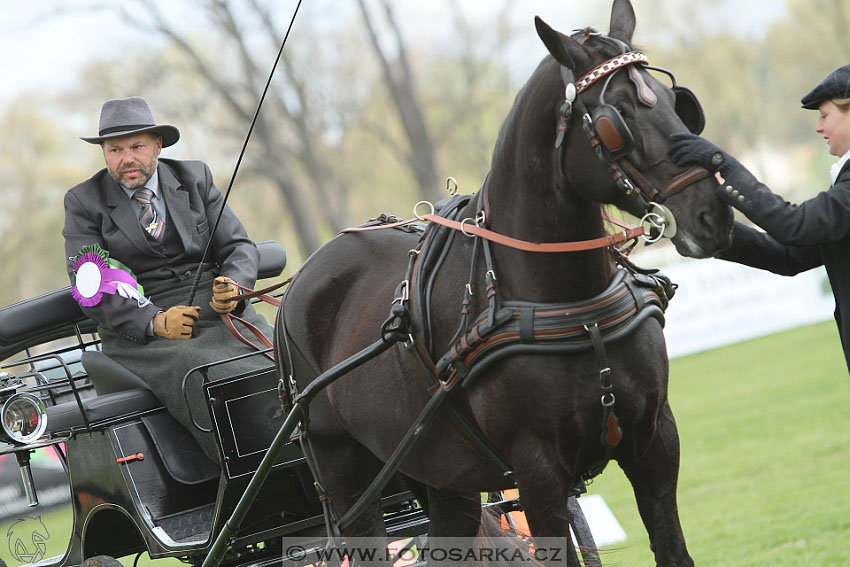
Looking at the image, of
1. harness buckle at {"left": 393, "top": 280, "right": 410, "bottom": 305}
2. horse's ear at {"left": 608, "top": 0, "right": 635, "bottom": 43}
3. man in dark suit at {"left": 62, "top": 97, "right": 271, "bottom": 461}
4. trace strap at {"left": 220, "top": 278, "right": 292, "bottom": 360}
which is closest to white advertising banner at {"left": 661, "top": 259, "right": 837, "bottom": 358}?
trace strap at {"left": 220, "top": 278, "right": 292, "bottom": 360}

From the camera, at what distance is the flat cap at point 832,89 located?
9.89 ft

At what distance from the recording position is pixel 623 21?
110 inches

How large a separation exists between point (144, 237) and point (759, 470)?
532cm

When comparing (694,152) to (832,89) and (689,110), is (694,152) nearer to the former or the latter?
(689,110)

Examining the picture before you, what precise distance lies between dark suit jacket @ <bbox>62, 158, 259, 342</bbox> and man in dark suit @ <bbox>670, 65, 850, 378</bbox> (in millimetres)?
2290

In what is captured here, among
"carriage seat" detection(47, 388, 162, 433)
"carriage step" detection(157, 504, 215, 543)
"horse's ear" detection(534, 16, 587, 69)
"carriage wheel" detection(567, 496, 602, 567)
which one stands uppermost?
"horse's ear" detection(534, 16, 587, 69)

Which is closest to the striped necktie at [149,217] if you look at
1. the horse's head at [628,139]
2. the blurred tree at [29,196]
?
the horse's head at [628,139]

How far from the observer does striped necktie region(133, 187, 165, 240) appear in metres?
4.50

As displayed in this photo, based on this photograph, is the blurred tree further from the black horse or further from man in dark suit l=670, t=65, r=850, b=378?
man in dark suit l=670, t=65, r=850, b=378

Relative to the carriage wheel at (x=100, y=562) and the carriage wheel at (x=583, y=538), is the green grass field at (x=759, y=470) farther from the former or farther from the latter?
the carriage wheel at (x=100, y=562)

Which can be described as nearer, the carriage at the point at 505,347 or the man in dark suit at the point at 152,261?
the carriage at the point at 505,347

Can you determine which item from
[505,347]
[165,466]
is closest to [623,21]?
[505,347]

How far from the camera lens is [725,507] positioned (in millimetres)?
6711

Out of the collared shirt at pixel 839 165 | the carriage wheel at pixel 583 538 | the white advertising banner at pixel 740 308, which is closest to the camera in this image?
the collared shirt at pixel 839 165
